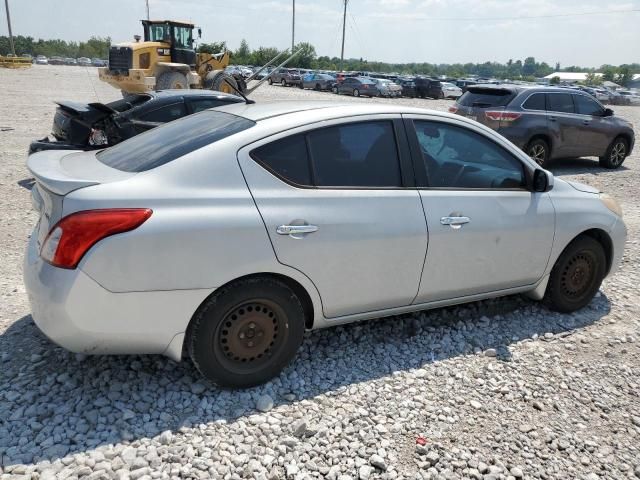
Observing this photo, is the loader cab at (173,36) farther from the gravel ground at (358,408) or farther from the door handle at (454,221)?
the door handle at (454,221)

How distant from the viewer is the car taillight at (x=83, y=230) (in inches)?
103

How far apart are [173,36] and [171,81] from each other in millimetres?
2220

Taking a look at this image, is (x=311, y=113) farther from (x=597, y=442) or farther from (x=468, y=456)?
(x=597, y=442)

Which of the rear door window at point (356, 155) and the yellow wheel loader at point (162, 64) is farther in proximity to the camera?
the yellow wheel loader at point (162, 64)

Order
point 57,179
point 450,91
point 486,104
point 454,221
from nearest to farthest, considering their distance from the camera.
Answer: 1. point 57,179
2. point 454,221
3. point 486,104
4. point 450,91

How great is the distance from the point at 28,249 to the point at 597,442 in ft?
10.7

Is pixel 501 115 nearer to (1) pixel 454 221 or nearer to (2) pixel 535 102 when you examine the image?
(2) pixel 535 102

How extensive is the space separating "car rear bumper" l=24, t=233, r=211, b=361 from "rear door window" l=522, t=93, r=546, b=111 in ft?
31.1

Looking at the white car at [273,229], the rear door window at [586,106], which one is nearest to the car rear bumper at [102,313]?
the white car at [273,229]

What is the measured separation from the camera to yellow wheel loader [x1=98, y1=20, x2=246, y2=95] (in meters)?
18.8

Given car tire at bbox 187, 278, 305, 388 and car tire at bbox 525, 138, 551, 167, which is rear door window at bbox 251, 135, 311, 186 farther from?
car tire at bbox 525, 138, 551, 167

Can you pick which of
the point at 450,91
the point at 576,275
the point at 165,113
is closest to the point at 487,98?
the point at 165,113

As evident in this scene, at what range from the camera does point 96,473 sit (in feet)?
8.14

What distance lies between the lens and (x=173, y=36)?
20.0 meters
